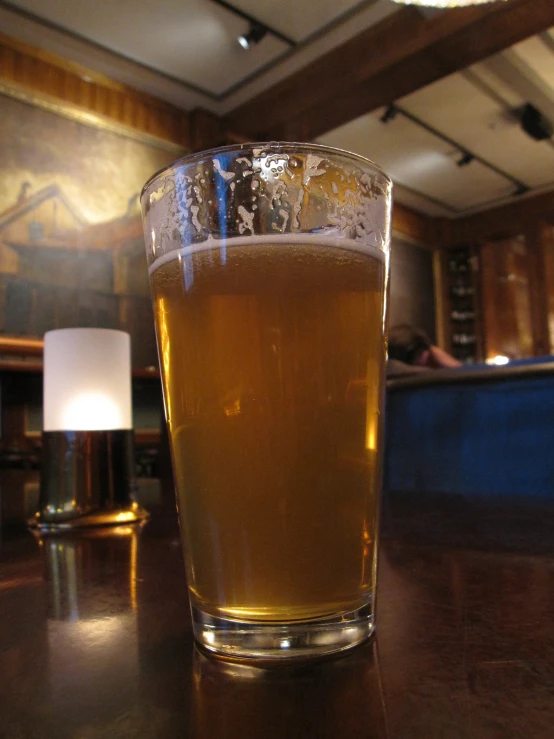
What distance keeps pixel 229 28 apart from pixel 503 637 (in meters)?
3.73

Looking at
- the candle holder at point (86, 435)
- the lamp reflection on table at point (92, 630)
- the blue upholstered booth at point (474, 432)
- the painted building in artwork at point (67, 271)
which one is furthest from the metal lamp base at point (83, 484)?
the painted building in artwork at point (67, 271)

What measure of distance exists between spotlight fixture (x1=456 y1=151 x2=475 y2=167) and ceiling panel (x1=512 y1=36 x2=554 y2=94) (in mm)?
951

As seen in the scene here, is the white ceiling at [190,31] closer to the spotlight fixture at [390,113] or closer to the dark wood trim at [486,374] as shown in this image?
the spotlight fixture at [390,113]

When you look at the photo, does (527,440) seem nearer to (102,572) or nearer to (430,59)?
(102,572)

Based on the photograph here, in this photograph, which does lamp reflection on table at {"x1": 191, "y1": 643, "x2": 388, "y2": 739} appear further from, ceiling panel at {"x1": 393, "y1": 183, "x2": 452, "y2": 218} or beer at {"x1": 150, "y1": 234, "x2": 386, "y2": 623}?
ceiling panel at {"x1": 393, "y1": 183, "x2": 452, "y2": 218}

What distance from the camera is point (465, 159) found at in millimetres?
5262

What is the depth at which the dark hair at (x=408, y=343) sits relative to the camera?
13.7ft

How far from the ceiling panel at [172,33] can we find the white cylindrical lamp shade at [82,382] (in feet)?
9.71

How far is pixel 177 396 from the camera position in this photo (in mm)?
358

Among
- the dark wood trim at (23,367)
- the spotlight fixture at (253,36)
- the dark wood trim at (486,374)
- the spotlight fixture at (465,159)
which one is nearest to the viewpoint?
the dark wood trim at (486,374)

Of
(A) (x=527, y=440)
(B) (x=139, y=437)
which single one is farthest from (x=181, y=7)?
(A) (x=527, y=440)

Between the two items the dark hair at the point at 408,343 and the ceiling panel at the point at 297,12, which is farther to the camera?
the dark hair at the point at 408,343

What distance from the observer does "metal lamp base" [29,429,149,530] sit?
2.61 ft

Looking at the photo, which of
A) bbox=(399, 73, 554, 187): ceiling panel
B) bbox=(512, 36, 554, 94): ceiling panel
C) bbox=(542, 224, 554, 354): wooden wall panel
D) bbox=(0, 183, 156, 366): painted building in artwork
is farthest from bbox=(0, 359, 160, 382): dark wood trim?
bbox=(542, 224, 554, 354): wooden wall panel
